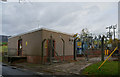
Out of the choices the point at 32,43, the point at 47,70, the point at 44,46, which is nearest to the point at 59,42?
the point at 44,46

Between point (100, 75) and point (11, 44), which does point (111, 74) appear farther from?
point (11, 44)

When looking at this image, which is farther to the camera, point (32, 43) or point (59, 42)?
point (59, 42)

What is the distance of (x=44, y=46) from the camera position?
45.2 feet

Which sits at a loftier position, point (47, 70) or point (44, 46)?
point (44, 46)

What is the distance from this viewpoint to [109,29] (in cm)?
3447

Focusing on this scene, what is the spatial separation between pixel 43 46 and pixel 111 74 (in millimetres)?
8826

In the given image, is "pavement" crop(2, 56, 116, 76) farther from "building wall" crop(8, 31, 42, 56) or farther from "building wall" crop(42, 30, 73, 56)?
"building wall" crop(42, 30, 73, 56)

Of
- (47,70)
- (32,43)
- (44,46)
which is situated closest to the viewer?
(47,70)

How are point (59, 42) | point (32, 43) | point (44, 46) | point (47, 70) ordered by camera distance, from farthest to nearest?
point (59, 42) < point (32, 43) < point (44, 46) < point (47, 70)

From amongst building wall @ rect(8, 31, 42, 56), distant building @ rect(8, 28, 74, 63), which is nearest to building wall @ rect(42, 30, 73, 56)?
distant building @ rect(8, 28, 74, 63)

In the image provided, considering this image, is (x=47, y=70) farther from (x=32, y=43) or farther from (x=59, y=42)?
(x=59, y=42)

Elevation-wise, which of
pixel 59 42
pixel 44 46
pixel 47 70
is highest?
pixel 59 42

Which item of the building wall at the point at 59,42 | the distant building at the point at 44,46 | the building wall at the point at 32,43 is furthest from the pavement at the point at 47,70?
the building wall at the point at 59,42

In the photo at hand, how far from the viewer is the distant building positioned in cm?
1320
